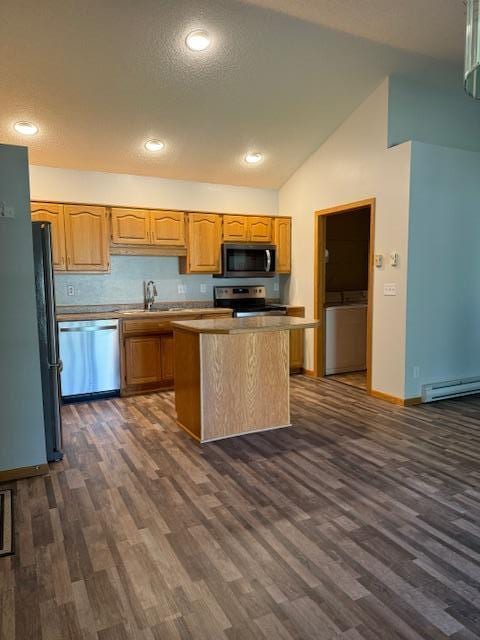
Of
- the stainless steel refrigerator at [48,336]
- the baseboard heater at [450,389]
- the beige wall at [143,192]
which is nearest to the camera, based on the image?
the stainless steel refrigerator at [48,336]

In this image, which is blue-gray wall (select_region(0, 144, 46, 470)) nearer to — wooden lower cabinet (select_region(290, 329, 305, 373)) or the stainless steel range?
the stainless steel range

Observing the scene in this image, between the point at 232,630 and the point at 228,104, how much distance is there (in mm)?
4239

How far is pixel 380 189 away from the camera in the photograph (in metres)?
4.37

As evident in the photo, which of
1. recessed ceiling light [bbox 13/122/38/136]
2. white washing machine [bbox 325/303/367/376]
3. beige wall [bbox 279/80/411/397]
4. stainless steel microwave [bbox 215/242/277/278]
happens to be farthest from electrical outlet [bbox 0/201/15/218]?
white washing machine [bbox 325/303/367/376]

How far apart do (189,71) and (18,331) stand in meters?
2.63

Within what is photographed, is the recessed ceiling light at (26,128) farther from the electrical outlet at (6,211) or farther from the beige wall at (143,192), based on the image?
the electrical outlet at (6,211)

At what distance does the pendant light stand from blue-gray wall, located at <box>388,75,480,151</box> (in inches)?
98.8

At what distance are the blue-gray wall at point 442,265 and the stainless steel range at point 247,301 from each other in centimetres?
186

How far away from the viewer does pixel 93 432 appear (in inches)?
144

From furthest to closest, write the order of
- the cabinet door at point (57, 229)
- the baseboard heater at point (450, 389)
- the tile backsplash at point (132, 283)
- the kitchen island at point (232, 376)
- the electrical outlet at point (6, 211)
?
1. the tile backsplash at point (132, 283)
2. the cabinet door at point (57, 229)
3. the baseboard heater at point (450, 389)
4. the kitchen island at point (232, 376)
5. the electrical outlet at point (6, 211)

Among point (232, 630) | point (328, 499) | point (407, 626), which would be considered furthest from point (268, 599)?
point (328, 499)

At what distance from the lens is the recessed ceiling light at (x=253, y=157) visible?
5.16 metres

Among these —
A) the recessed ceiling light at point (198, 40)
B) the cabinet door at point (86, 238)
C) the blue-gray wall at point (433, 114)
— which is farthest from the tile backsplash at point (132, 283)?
the blue-gray wall at point (433, 114)

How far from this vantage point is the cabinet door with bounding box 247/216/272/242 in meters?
5.69
